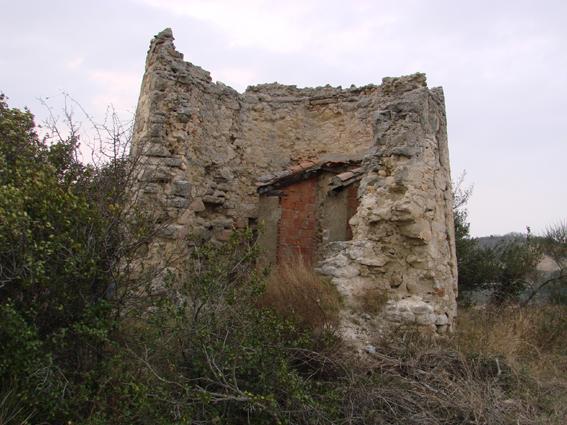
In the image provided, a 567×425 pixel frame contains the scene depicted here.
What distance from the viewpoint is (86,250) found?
4238 millimetres

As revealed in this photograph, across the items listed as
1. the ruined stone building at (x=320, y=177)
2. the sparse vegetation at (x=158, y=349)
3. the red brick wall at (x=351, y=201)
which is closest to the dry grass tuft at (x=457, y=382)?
the sparse vegetation at (x=158, y=349)

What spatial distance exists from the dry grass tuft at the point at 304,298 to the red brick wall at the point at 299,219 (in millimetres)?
3494

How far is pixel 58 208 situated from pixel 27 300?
75cm

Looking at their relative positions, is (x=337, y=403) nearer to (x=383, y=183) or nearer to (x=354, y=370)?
(x=354, y=370)

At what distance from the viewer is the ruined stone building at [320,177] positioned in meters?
6.12

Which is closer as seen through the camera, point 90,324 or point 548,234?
point 90,324

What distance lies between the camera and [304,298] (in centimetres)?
534

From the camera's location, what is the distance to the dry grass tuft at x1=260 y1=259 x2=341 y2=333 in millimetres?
5160

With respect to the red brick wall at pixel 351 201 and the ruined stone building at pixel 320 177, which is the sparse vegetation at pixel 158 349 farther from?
the red brick wall at pixel 351 201

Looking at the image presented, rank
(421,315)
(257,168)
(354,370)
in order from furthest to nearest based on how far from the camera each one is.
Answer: (257,168) < (421,315) < (354,370)

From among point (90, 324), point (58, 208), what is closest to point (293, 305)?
point (90, 324)

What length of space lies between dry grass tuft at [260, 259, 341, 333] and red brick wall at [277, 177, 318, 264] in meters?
3.49

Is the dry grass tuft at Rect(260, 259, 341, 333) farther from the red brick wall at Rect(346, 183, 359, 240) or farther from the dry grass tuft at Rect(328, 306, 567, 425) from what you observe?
the red brick wall at Rect(346, 183, 359, 240)

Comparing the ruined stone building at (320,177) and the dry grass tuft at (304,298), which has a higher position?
the ruined stone building at (320,177)
